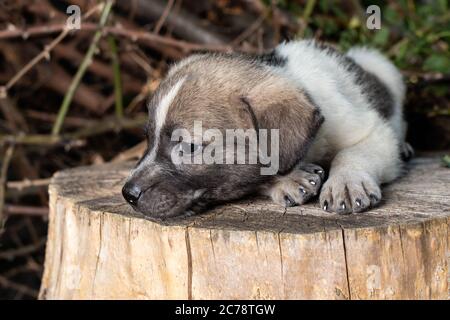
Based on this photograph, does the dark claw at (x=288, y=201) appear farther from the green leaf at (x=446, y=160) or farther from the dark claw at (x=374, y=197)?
the green leaf at (x=446, y=160)

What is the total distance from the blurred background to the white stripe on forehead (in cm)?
212

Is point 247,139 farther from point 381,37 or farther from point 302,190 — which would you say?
point 381,37

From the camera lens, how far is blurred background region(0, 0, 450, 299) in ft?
21.1

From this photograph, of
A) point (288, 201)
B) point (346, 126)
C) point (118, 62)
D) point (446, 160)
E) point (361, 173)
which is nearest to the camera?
point (288, 201)

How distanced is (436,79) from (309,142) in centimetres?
293

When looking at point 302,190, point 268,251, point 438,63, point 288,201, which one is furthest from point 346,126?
point 438,63

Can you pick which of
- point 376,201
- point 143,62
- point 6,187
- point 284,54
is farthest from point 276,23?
point 376,201

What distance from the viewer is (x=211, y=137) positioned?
154 inches

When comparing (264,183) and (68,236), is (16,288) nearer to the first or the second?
(68,236)

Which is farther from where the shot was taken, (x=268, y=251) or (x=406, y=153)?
(x=406, y=153)

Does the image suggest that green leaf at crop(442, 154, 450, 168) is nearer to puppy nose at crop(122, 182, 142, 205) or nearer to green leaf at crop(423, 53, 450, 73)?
green leaf at crop(423, 53, 450, 73)

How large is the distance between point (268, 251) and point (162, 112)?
1.02m

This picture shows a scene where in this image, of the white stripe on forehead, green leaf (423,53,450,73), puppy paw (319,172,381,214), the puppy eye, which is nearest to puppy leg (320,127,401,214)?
puppy paw (319,172,381,214)

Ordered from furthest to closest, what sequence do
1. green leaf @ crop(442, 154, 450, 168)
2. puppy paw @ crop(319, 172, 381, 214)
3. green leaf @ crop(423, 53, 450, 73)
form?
green leaf @ crop(423, 53, 450, 73) → green leaf @ crop(442, 154, 450, 168) → puppy paw @ crop(319, 172, 381, 214)
